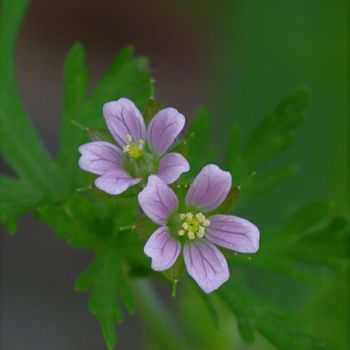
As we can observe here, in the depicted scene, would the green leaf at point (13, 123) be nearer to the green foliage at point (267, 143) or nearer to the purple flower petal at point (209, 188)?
the green foliage at point (267, 143)

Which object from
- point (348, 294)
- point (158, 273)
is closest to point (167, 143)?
point (158, 273)

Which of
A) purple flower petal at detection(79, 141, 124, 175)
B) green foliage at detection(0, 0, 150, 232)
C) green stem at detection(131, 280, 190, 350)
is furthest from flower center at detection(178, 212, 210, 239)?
green stem at detection(131, 280, 190, 350)

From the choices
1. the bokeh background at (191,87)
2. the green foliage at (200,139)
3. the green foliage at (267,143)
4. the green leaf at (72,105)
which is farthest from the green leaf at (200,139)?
the bokeh background at (191,87)

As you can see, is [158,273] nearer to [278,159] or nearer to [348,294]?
[348,294]

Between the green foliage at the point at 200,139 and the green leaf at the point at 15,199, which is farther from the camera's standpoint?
the green foliage at the point at 200,139

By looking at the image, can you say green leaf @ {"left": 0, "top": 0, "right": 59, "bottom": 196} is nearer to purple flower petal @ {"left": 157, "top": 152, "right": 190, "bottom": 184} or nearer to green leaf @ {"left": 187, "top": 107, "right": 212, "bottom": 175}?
green leaf @ {"left": 187, "top": 107, "right": 212, "bottom": 175}
